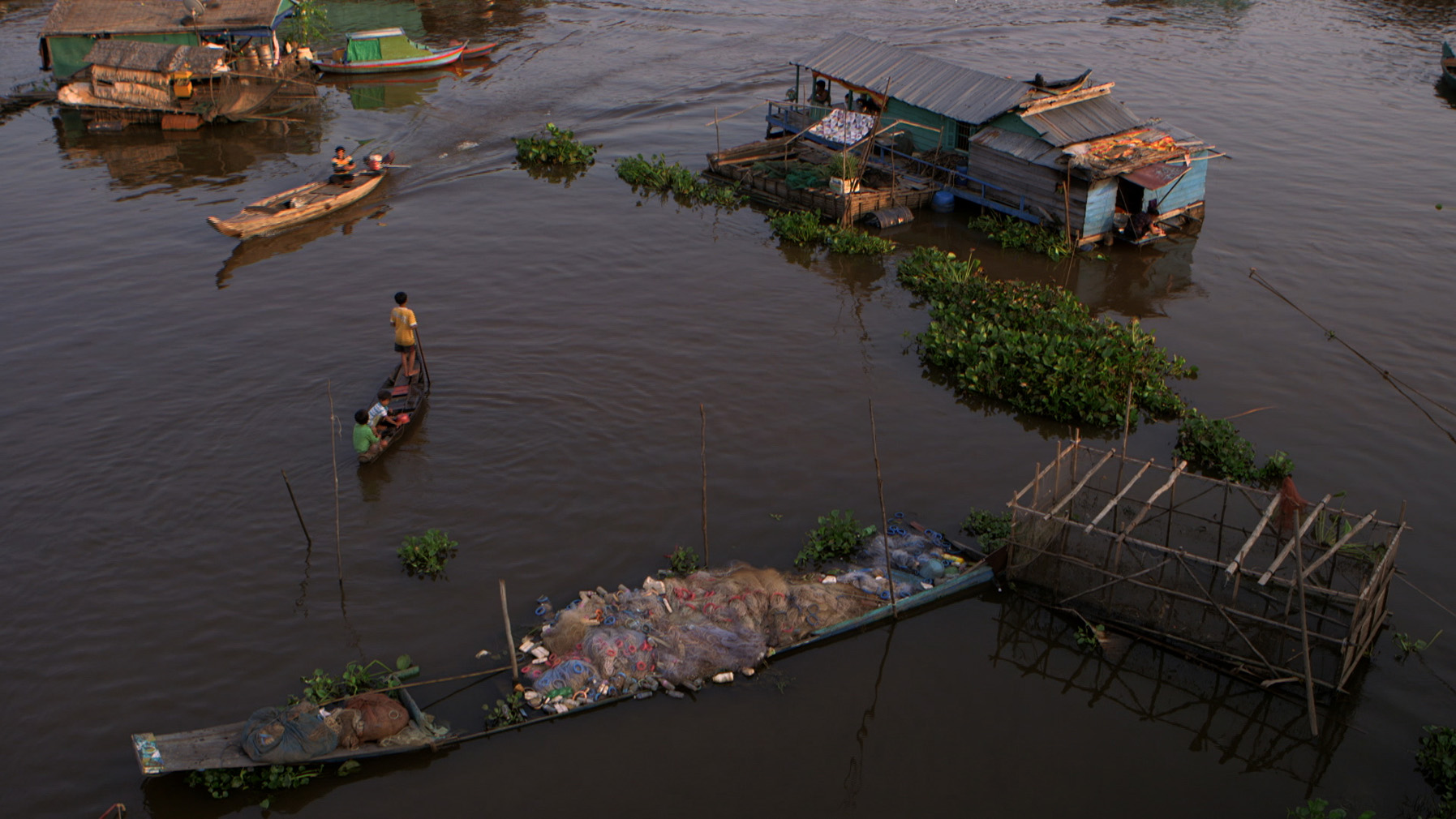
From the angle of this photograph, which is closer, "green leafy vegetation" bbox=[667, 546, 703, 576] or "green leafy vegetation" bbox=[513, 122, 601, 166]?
"green leafy vegetation" bbox=[667, 546, 703, 576]

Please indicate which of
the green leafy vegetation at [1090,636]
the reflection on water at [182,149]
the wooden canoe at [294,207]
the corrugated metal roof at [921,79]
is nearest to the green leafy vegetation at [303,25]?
the reflection on water at [182,149]

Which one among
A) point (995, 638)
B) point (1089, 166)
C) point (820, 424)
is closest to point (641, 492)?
point (820, 424)

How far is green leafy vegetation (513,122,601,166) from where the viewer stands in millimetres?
29156

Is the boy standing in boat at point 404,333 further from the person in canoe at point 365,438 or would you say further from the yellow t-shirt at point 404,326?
the person in canoe at point 365,438

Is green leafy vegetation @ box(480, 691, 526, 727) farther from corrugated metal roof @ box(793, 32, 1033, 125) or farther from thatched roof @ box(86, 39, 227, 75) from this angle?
thatched roof @ box(86, 39, 227, 75)

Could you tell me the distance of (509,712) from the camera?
11.2 m

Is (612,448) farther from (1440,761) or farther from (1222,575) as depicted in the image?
(1440,761)

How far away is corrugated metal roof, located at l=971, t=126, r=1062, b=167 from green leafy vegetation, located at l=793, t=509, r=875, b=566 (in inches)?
477

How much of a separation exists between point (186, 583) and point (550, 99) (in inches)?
1004

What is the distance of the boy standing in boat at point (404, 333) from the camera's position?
17.1m

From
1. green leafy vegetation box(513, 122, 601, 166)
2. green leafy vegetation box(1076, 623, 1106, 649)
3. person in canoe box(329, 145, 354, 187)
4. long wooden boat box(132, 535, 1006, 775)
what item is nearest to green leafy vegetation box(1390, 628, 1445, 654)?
green leafy vegetation box(1076, 623, 1106, 649)

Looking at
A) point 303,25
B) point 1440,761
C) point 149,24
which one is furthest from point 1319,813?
point 303,25

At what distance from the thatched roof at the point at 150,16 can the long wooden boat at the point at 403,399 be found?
2364cm

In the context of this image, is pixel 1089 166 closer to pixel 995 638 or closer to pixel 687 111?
pixel 995 638
